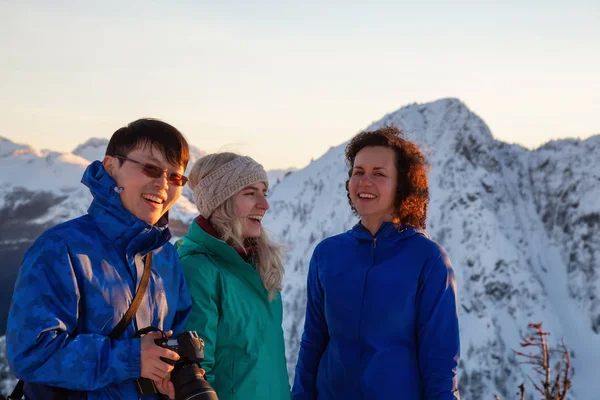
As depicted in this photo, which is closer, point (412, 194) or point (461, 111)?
point (412, 194)

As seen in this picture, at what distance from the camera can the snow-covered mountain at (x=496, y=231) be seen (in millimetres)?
37844

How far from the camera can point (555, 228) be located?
4644 cm

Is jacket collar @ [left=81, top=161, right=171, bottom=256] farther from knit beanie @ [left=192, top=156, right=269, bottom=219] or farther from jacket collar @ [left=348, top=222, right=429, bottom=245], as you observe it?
jacket collar @ [left=348, top=222, right=429, bottom=245]

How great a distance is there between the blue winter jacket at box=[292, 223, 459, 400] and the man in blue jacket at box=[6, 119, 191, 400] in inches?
48.0

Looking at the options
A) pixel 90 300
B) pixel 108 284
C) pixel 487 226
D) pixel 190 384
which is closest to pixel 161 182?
pixel 108 284

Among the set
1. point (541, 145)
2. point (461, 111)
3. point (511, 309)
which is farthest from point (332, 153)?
point (511, 309)

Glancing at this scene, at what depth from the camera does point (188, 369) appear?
256 cm

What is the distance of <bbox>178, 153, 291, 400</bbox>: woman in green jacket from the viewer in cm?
339

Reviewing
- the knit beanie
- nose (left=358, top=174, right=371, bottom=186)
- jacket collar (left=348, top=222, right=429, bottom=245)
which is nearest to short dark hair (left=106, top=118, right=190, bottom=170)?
the knit beanie

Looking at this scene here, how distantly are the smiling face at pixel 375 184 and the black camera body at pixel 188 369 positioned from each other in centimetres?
170

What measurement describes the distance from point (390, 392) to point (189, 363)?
1536 millimetres

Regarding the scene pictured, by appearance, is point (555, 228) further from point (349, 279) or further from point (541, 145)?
point (349, 279)

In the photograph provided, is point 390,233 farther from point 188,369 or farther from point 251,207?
point 188,369

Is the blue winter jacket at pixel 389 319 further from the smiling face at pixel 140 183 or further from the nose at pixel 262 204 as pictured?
the smiling face at pixel 140 183
